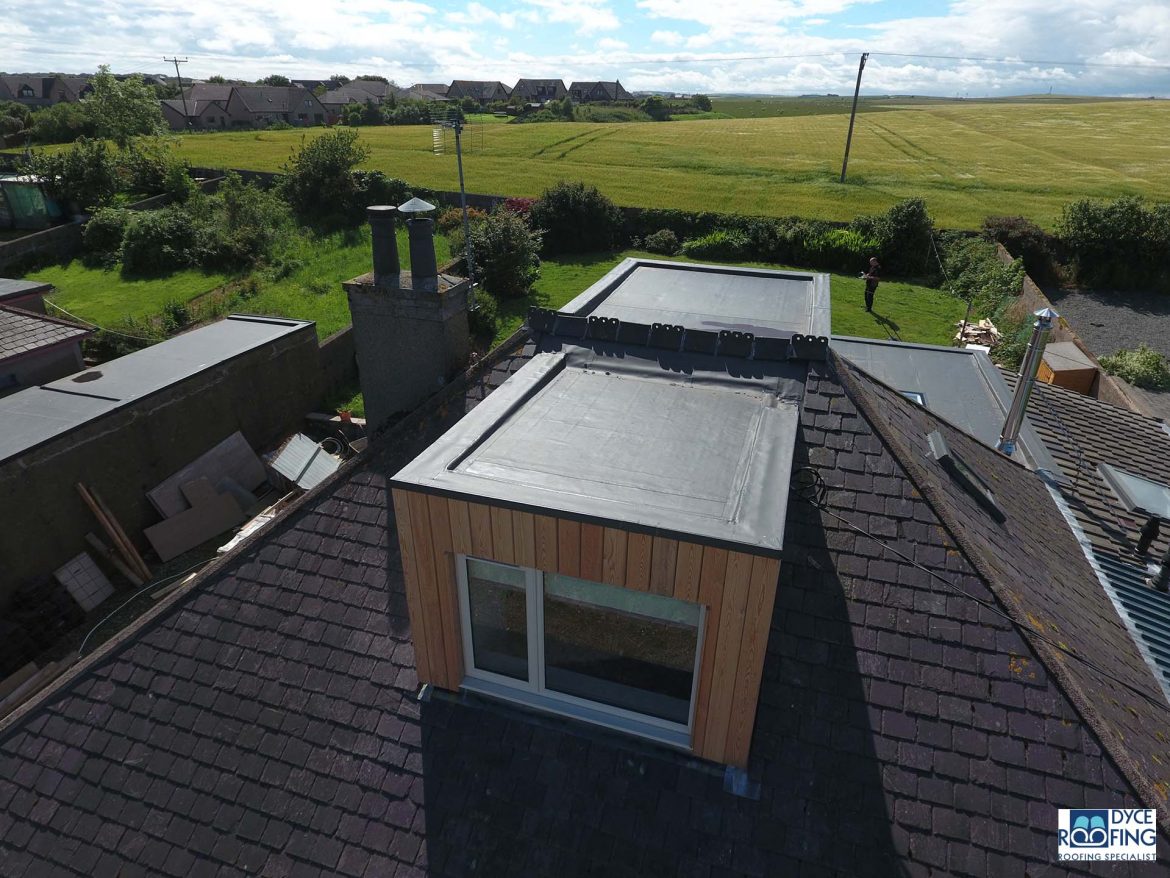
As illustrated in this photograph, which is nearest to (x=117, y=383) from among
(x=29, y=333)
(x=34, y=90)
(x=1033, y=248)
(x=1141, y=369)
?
(x=29, y=333)

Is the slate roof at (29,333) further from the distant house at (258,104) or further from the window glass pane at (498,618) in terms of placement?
the distant house at (258,104)

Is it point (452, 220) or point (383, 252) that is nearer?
point (383, 252)

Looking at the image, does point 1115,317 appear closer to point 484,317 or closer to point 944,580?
point 484,317

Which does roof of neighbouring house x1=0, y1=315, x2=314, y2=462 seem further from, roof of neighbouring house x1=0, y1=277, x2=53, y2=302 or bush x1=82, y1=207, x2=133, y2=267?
bush x1=82, y1=207, x2=133, y2=267

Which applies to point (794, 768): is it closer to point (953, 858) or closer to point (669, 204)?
point (953, 858)

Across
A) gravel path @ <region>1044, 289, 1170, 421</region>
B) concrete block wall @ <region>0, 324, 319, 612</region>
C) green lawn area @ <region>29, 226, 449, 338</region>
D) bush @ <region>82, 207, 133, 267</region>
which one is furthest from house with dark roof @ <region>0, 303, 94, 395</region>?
gravel path @ <region>1044, 289, 1170, 421</region>

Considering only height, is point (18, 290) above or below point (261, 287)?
above

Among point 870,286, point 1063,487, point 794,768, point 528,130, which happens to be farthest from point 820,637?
point 528,130

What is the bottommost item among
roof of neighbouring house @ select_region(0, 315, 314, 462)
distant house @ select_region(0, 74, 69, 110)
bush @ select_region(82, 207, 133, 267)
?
bush @ select_region(82, 207, 133, 267)
